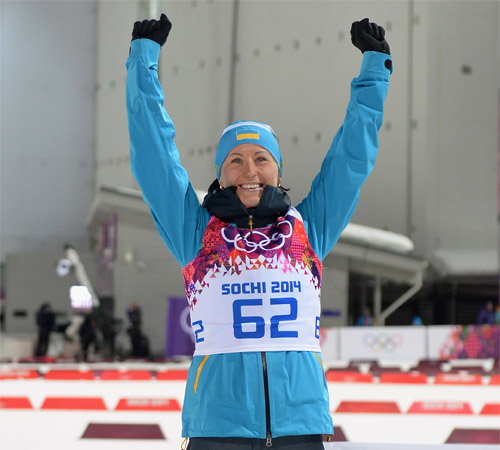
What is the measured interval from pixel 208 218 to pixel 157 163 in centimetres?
27

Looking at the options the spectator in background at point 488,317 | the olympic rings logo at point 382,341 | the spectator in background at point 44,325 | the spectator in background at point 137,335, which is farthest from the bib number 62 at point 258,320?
the spectator in background at point 488,317

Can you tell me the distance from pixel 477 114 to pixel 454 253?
4501 mm

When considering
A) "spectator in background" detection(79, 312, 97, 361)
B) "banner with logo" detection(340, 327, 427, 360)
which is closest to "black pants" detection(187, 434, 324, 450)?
"banner with logo" detection(340, 327, 427, 360)

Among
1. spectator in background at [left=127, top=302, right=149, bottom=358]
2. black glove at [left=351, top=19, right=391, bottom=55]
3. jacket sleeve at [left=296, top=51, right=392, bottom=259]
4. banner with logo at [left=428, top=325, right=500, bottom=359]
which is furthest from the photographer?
spectator in background at [left=127, top=302, right=149, bottom=358]

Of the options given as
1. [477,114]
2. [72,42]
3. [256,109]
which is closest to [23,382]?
[256,109]

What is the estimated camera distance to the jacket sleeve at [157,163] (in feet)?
10.1

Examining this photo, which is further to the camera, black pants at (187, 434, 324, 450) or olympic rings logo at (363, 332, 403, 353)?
olympic rings logo at (363, 332, 403, 353)

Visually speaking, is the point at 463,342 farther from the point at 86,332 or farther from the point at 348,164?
the point at 348,164

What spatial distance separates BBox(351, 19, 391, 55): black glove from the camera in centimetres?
329

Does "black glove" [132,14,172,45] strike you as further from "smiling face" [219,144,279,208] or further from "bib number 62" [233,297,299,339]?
"bib number 62" [233,297,299,339]

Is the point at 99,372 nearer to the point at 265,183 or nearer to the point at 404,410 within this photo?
the point at 404,410

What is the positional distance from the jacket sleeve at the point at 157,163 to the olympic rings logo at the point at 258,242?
0.48 feet

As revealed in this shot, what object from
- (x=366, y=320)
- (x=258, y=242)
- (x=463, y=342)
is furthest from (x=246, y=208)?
(x=366, y=320)

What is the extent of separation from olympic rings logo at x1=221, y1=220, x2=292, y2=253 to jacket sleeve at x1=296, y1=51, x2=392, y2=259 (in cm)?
17
